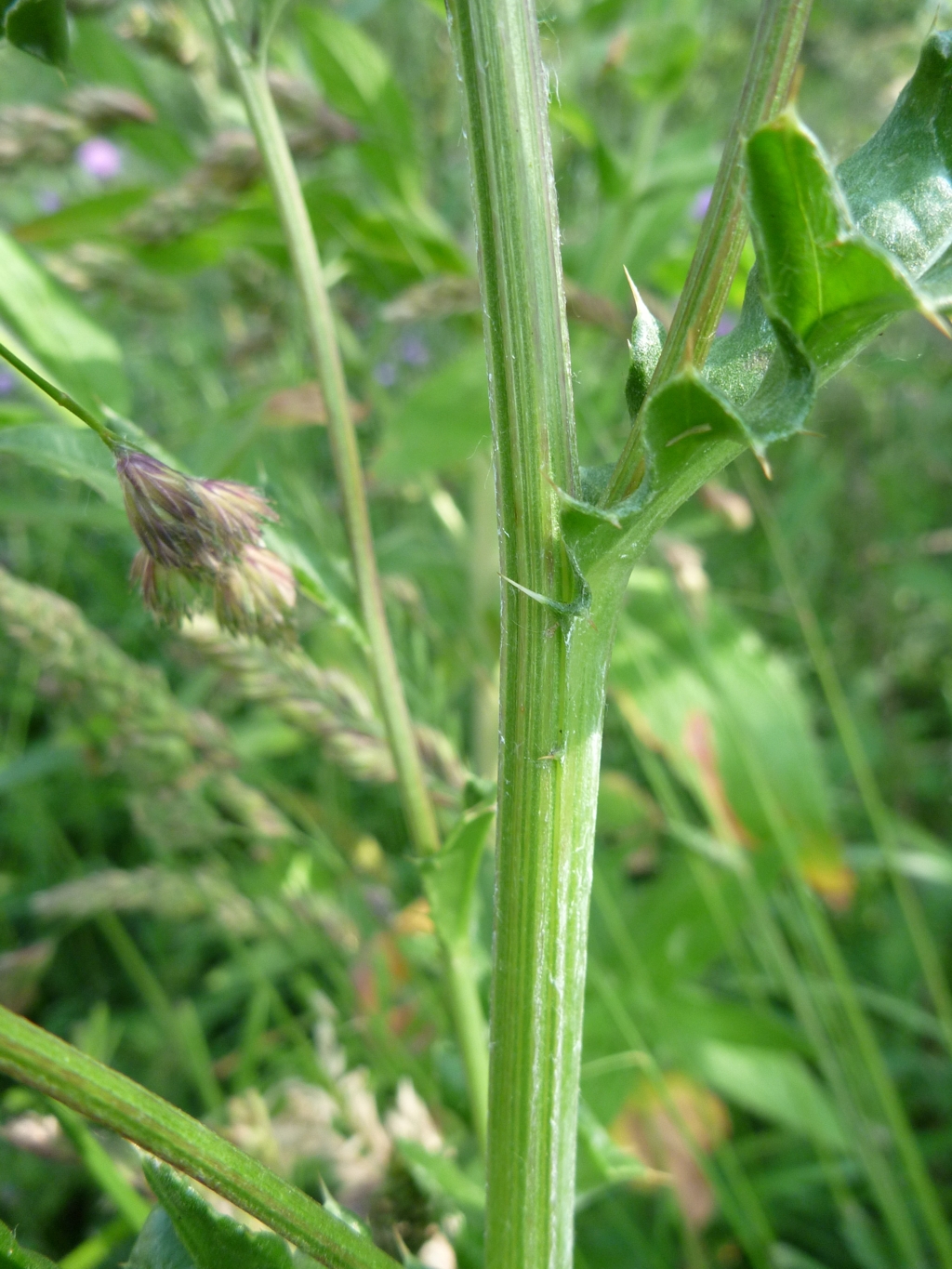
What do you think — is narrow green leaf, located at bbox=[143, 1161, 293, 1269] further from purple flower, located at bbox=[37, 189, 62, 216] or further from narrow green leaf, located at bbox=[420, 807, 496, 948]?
purple flower, located at bbox=[37, 189, 62, 216]

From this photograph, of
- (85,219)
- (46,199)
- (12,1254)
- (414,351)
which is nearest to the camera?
(12,1254)

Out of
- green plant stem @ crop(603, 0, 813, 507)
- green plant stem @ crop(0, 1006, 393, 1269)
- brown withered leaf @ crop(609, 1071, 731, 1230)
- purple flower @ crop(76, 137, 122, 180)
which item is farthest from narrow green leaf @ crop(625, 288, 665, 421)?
purple flower @ crop(76, 137, 122, 180)

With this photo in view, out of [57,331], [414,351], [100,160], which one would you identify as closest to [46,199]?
[100,160]

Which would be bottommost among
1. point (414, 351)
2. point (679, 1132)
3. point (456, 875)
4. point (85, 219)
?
point (679, 1132)

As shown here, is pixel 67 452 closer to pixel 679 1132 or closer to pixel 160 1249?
pixel 160 1249

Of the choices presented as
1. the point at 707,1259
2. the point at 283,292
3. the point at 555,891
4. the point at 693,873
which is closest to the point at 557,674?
the point at 555,891

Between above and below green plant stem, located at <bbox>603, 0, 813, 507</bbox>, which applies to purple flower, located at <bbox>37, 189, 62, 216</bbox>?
above

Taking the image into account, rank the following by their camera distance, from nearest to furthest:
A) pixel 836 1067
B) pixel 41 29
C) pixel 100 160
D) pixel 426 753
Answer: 1. pixel 41 29
2. pixel 426 753
3. pixel 836 1067
4. pixel 100 160
